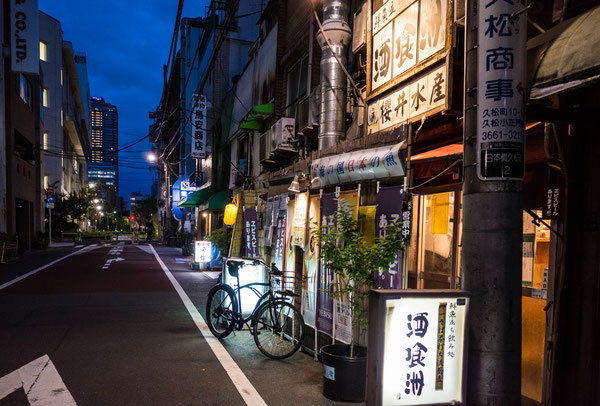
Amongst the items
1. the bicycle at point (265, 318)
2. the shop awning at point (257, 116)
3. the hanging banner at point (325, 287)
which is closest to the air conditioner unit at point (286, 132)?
the shop awning at point (257, 116)

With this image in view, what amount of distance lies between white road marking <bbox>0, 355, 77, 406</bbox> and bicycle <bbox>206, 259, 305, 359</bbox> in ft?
8.86

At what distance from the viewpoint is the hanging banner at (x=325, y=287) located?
677 cm

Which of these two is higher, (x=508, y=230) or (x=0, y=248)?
(x=508, y=230)

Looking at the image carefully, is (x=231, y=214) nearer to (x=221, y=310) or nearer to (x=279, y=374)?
(x=221, y=310)

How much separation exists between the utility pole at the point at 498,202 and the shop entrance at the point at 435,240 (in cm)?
250

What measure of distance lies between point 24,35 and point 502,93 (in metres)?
26.5

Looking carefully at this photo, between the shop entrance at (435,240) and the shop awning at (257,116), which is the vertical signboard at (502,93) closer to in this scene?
the shop entrance at (435,240)

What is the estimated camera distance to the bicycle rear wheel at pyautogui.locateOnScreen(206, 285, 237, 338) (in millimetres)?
7867

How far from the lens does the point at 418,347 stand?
390cm

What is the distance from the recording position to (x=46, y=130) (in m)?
43.4

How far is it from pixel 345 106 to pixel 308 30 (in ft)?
17.0

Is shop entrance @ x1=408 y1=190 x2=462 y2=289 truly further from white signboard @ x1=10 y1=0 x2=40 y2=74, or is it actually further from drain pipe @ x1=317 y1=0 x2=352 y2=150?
white signboard @ x1=10 y1=0 x2=40 y2=74

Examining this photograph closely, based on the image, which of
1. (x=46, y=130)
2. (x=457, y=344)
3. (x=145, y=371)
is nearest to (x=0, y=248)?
(x=145, y=371)

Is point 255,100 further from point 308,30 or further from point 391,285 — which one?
point 391,285
